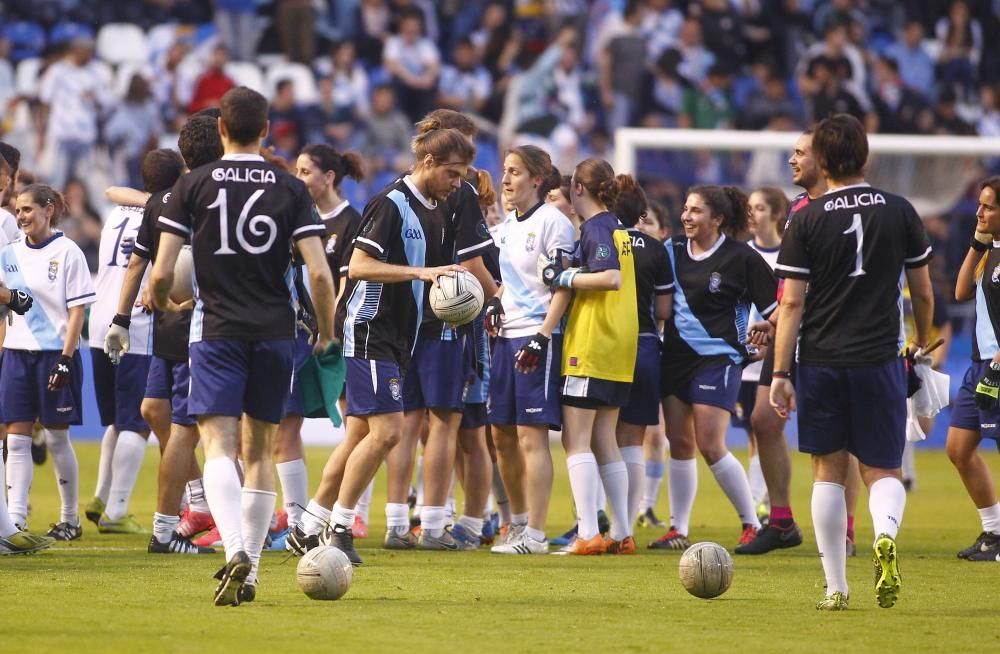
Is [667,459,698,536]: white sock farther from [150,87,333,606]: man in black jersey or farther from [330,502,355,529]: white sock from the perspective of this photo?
[150,87,333,606]: man in black jersey

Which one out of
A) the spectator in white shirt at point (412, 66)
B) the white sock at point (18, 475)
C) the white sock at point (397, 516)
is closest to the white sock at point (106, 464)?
the white sock at point (18, 475)

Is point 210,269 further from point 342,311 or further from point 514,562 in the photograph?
point 514,562

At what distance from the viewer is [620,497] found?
372 inches

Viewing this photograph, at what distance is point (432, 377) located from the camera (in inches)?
361

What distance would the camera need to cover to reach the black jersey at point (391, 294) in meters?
8.17

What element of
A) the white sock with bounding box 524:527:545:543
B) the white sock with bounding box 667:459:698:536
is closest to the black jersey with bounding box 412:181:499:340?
the white sock with bounding box 524:527:545:543

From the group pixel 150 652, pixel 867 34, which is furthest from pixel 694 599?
pixel 867 34

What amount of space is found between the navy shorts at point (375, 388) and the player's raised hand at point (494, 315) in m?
0.96

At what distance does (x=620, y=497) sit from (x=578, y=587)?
1.85 m

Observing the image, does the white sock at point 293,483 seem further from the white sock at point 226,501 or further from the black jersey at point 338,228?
the white sock at point 226,501

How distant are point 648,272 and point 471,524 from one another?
203 centimetres

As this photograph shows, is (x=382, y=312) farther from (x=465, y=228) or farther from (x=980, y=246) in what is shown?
(x=980, y=246)

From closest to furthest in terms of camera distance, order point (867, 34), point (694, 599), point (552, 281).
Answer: point (694, 599), point (552, 281), point (867, 34)

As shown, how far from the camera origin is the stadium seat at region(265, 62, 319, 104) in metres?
23.4
